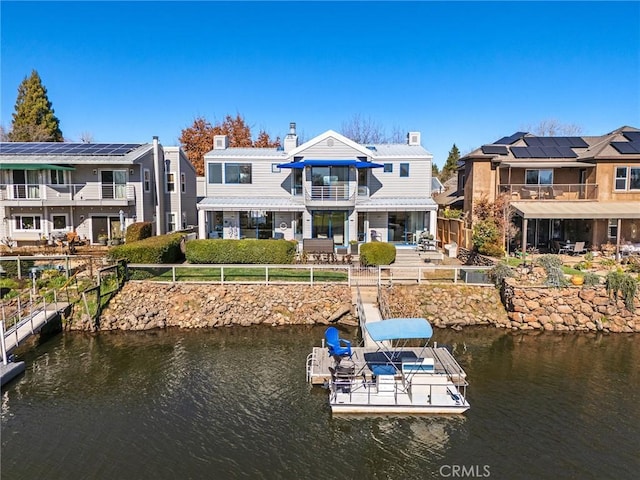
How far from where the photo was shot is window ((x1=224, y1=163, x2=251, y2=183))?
3114 centimetres

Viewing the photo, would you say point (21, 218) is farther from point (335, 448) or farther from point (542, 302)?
point (542, 302)

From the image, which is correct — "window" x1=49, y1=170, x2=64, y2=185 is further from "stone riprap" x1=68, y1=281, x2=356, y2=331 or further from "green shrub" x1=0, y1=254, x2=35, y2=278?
"stone riprap" x1=68, y1=281, x2=356, y2=331

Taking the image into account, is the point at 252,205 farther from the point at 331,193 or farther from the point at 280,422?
the point at 280,422

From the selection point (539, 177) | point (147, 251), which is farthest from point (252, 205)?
point (539, 177)

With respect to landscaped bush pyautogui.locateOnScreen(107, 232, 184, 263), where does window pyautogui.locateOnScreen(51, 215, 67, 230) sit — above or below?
above

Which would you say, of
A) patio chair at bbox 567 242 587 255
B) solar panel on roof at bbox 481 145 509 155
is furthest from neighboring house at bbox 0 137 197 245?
patio chair at bbox 567 242 587 255

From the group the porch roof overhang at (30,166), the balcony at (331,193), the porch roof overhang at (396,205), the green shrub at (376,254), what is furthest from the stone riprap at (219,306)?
the porch roof overhang at (30,166)

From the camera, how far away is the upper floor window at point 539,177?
29781 mm

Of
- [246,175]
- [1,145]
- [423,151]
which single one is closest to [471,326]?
[423,151]

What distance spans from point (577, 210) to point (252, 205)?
19.6 metres

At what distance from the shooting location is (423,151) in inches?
1252

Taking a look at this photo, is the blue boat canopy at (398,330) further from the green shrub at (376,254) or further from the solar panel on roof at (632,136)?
the solar panel on roof at (632,136)

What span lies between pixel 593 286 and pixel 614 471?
499 inches

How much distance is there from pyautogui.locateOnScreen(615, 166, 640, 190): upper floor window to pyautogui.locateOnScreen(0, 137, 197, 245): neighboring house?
99.4 ft
